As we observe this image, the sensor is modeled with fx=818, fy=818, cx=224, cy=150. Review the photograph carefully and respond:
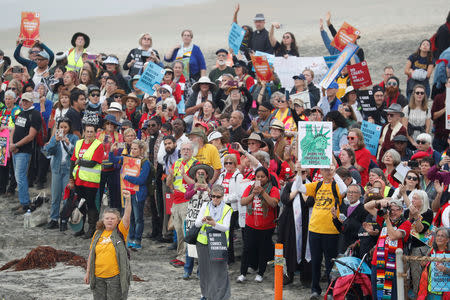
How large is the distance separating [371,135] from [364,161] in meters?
1.22

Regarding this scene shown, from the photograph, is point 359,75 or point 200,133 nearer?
point 200,133

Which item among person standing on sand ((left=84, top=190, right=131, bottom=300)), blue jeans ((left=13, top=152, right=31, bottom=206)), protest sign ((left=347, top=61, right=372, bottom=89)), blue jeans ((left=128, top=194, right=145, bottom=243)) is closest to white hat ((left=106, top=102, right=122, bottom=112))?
blue jeans ((left=128, top=194, right=145, bottom=243))

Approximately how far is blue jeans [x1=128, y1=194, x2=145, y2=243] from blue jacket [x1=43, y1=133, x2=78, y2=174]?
1874 millimetres

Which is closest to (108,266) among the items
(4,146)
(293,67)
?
(4,146)

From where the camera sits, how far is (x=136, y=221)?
1466 cm

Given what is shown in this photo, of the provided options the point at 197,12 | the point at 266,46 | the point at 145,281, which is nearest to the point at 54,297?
the point at 145,281

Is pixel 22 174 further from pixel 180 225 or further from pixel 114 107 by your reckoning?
Answer: pixel 180 225

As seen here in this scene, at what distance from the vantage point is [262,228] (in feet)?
42.0

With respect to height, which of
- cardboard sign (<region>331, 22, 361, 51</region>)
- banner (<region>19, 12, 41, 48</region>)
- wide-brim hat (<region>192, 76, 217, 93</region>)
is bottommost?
wide-brim hat (<region>192, 76, 217, 93</region>)

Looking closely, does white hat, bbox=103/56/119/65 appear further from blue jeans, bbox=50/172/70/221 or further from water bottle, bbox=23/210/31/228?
water bottle, bbox=23/210/31/228

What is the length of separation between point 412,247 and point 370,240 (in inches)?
23.5

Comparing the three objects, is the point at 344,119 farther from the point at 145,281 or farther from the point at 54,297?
the point at 54,297

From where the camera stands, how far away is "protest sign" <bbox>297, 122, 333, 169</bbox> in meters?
11.6

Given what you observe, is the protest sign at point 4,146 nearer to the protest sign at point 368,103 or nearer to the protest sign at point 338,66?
the protest sign at point 338,66
